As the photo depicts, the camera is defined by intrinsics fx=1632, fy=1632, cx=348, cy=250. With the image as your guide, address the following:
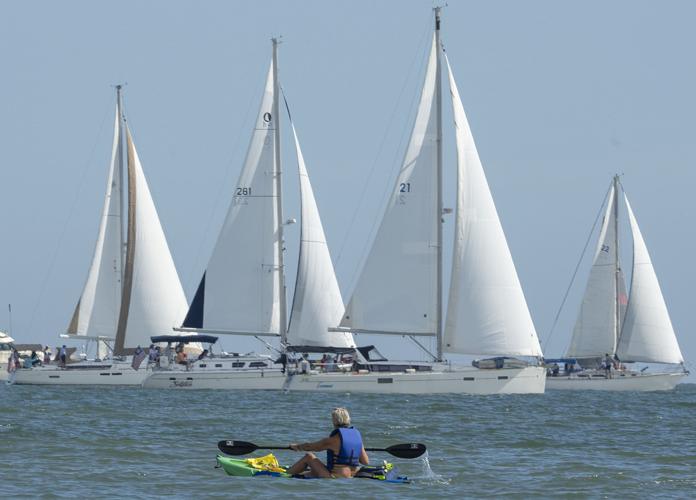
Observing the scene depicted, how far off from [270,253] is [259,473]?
31.4 metres

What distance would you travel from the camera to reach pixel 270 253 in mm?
58781

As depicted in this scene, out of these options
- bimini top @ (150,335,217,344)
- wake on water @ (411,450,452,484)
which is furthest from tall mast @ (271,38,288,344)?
wake on water @ (411,450,452,484)

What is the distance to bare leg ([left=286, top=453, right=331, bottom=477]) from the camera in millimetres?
26766

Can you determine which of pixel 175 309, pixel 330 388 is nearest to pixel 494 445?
pixel 330 388

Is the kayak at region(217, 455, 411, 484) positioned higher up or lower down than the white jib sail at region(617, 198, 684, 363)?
lower down

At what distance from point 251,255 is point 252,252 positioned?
117mm

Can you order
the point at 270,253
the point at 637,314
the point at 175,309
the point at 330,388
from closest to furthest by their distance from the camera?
the point at 330,388, the point at 270,253, the point at 175,309, the point at 637,314

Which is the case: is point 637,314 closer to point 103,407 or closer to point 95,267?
point 95,267

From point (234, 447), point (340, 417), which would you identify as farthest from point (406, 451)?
point (340, 417)

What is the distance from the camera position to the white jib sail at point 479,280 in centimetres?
5191

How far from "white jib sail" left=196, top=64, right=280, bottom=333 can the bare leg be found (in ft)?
103

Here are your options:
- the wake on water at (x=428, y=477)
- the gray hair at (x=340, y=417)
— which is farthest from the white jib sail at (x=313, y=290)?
the gray hair at (x=340, y=417)

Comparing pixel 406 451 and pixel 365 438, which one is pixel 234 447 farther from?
pixel 365 438

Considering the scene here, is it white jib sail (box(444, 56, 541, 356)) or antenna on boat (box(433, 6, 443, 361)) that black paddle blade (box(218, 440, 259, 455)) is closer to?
white jib sail (box(444, 56, 541, 356))
